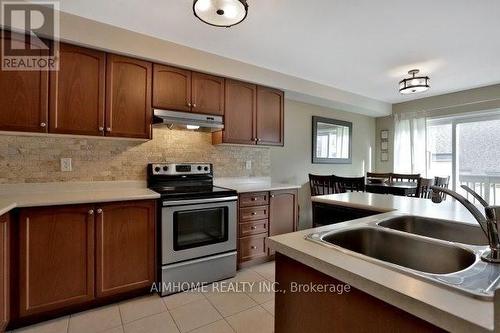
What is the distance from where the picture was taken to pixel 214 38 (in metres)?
2.38

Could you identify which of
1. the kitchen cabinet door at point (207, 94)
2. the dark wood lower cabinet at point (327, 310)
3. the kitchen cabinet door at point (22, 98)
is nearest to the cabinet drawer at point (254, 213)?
the kitchen cabinet door at point (207, 94)

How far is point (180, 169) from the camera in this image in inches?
109

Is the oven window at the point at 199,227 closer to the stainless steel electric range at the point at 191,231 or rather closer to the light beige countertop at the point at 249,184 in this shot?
the stainless steel electric range at the point at 191,231

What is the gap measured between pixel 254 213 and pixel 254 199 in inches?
6.1

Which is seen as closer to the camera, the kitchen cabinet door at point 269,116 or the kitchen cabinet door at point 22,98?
the kitchen cabinet door at point 22,98

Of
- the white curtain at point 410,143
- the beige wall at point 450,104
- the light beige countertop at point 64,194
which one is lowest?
the light beige countertop at point 64,194

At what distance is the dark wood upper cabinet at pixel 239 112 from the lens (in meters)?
2.84

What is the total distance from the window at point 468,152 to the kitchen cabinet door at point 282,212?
274 cm

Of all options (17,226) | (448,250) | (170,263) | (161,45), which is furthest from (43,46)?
(448,250)

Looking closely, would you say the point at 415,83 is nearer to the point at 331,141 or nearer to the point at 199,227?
the point at 331,141

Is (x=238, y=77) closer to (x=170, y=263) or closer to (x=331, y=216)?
(x=331, y=216)

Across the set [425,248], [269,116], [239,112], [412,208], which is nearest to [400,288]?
[425,248]

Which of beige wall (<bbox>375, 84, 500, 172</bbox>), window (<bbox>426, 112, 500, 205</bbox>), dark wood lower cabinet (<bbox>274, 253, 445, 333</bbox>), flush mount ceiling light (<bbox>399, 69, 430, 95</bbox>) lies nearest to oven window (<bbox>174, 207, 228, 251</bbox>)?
dark wood lower cabinet (<bbox>274, 253, 445, 333</bbox>)

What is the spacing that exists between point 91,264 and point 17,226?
546mm
